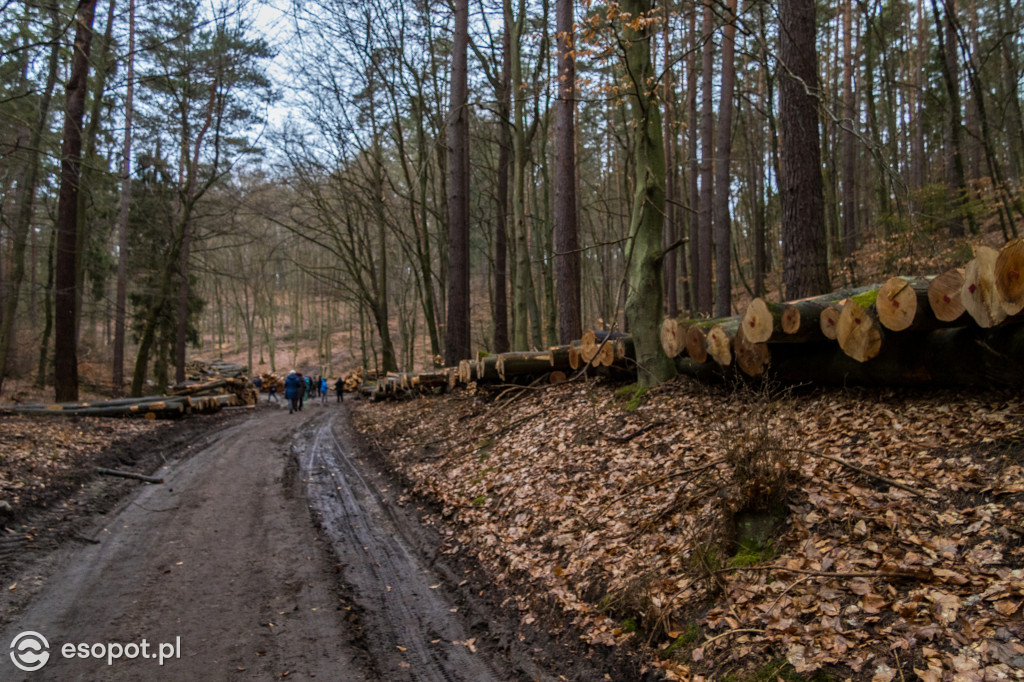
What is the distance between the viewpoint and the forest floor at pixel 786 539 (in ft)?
10.9

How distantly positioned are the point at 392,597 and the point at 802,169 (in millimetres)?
8111

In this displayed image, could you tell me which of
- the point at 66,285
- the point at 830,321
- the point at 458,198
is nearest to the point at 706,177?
the point at 458,198

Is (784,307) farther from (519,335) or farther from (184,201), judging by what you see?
(184,201)

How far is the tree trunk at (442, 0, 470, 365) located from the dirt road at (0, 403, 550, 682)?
8.31 meters

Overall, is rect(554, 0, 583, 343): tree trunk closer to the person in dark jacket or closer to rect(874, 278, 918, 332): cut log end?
rect(874, 278, 918, 332): cut log end

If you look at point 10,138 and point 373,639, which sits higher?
point 10,138

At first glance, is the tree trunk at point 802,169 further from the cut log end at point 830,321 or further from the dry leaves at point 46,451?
the dry leaves at point 46,451

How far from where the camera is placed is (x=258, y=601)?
4957 millimetres

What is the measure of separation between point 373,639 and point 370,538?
2.26 m

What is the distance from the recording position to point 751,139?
2538cm

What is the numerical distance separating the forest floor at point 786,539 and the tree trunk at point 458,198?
927cm

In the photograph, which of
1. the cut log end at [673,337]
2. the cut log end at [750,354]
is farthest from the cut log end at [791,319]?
the cut log end at [673,337]

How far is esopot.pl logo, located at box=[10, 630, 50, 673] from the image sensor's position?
13.0 ft

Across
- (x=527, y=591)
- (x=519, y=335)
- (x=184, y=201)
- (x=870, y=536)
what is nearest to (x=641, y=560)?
(x=527, y=591)
